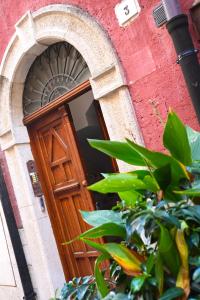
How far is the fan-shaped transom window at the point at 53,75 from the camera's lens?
423 cm

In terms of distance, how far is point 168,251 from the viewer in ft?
4.92

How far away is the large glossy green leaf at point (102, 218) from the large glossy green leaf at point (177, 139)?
40cm

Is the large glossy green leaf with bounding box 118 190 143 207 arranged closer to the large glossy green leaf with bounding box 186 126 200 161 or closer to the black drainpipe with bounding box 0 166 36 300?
the large glossy green leaf with bounding box 186 126 200 161

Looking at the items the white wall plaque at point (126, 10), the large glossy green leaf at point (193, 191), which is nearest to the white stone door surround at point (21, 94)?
the white wall plaque at point (126, 10)

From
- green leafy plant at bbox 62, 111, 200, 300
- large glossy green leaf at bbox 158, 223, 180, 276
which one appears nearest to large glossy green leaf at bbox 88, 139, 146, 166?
green leafy plant at bbox 62, 111, 200, 300

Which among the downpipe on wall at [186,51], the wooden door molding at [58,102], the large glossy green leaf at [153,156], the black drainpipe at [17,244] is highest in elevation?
the wooden door molding at [58,102]

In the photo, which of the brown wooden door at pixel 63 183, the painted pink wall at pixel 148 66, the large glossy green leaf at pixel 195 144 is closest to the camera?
the large glossy green leaf at pixel 195 144

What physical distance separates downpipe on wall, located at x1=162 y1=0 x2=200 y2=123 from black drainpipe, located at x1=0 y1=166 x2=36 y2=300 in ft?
10.9

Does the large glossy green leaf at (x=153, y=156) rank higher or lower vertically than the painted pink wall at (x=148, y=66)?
lower

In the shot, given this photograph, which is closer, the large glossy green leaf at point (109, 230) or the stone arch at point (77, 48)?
the large glossy green leaf at point (109, 230)

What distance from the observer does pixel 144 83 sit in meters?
3.33

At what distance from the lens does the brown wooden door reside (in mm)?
4500

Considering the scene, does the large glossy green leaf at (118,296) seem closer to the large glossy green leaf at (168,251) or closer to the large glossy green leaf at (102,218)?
the large glossy green leaf at (168,251)

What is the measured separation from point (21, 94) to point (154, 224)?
380cm
